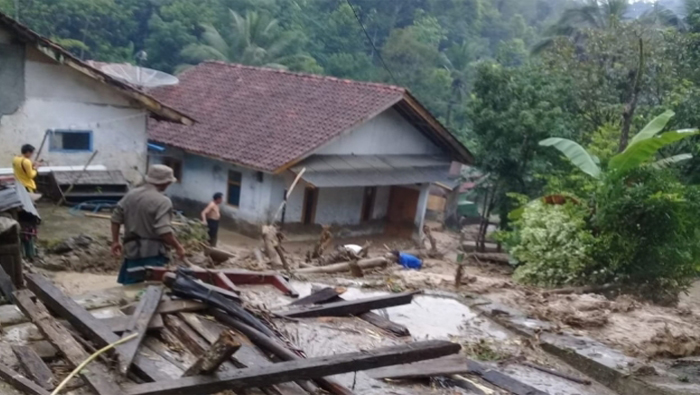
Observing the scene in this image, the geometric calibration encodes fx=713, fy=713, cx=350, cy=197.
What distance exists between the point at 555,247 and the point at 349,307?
5.87 m

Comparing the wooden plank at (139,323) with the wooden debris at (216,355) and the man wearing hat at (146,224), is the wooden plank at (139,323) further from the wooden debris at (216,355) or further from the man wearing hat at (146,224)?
the man wearing hat at (146,224)

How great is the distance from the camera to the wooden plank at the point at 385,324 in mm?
6098

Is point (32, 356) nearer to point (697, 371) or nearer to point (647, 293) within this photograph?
point (697, 371)

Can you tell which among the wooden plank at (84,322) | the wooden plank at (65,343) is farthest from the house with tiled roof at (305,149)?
the wooden plank at (65,343)

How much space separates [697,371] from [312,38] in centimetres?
3909

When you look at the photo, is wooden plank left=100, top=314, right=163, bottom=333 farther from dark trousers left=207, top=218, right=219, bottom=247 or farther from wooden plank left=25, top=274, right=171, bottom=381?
dark trousers left=207, top=218, right=219, bottom=247

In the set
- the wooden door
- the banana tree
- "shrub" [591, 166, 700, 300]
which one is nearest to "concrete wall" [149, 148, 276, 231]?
the wooden door

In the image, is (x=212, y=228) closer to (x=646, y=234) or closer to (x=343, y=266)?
(x=343, y=266)

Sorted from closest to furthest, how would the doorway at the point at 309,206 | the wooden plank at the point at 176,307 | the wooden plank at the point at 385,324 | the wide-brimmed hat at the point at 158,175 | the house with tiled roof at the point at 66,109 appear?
the wooden plank at the point at 176,307, the wooden plank at the point at 385,324, the wide-brimmed hat at the point at 158,175, the house with tiled roof at the point at 66,109, the doorway at the point at 309,206

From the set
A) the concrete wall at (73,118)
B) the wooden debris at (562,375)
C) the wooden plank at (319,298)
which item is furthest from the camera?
the concrete wall at (73,118)

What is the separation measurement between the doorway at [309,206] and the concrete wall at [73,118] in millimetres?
4893

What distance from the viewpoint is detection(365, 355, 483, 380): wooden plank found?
5.00 m

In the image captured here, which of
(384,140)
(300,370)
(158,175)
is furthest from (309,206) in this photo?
(300,370)

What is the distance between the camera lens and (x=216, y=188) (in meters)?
19.6
